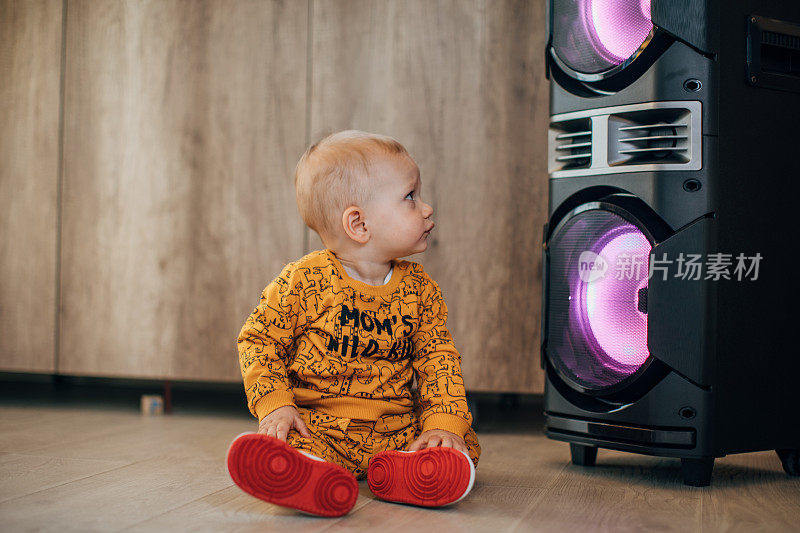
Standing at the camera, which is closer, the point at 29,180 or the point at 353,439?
the point at 353,439

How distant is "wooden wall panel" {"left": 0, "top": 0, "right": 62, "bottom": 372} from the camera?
164 cm

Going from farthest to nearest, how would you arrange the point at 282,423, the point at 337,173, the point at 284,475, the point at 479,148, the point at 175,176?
the point at 175,176 → the point at 479,148 → the point at 337,173 → the point at 282,423 → the point at 284,475

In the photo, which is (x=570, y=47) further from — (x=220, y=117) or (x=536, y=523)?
(x=220, y=117)

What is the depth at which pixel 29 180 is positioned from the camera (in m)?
1.66

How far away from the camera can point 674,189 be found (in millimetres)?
1021

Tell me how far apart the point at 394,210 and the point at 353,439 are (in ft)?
0.98

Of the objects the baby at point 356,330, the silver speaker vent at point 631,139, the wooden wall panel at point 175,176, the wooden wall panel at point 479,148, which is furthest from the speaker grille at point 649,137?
the wooden wall panel at point 175,176

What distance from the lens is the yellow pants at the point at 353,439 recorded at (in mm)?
1002

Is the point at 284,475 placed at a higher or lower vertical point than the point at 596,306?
lower

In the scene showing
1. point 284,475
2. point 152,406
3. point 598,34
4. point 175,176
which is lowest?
point 152,406

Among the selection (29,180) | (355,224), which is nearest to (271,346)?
(355,224)

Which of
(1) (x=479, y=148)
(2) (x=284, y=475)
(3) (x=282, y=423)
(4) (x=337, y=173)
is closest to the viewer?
(2) (x=284, y=475)

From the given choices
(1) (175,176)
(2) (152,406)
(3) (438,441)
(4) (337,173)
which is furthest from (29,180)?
(3) (438,441)

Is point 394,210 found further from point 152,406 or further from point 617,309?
point 152,406
